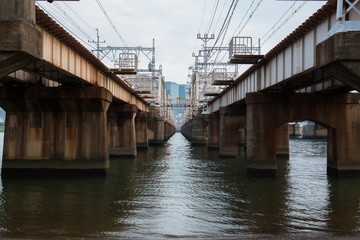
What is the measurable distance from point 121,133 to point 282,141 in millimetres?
19512

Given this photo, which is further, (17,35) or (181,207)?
(181,207)

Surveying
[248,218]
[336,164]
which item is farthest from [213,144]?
[248,218]

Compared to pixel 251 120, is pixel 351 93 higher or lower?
higher

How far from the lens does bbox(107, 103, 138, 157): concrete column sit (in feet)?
131

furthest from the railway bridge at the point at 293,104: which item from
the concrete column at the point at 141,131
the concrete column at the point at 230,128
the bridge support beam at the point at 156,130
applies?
the bridge support beam at the point at 156,130

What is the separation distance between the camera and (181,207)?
A: 633 inches

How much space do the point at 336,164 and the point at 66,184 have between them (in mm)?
19313

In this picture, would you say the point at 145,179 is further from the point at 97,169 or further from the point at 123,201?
the point at 123,201

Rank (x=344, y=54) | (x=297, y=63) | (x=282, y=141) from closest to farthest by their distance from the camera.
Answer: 1. (x=344, y=54)
2. (x=297, y=63)
3. (x=282, y=141)

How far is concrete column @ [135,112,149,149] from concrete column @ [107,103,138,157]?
1644 cm

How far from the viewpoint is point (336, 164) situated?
24.5m

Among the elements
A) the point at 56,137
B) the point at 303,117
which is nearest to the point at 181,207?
the point at 303,117

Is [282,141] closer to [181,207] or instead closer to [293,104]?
[293,104]

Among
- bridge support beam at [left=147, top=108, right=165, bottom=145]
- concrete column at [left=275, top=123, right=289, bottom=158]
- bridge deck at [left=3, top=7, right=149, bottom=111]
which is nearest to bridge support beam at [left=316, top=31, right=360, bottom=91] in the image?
bridge deck at [left=3, top=7, right=149, bottom=111]
